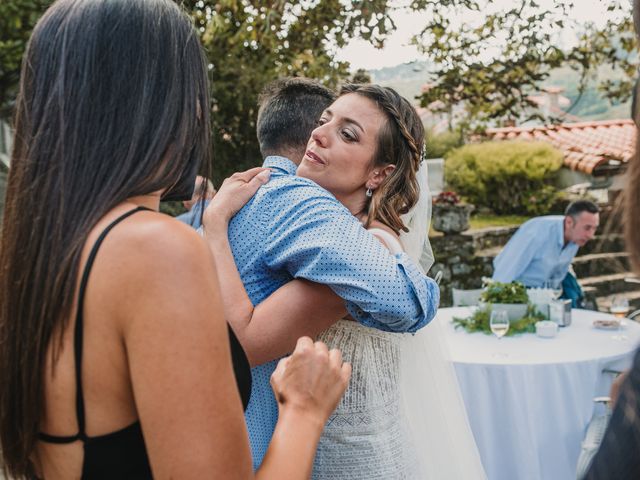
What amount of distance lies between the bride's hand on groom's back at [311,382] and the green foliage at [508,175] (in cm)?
1222

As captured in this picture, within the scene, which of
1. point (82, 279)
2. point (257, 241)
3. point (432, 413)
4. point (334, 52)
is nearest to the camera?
point (82, 279)

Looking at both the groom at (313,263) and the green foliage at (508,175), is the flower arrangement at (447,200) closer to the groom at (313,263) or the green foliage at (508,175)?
the green foliage at (508,175)

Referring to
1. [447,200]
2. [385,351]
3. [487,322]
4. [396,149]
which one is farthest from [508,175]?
[385,351]

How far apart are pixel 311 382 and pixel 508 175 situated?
12522mm

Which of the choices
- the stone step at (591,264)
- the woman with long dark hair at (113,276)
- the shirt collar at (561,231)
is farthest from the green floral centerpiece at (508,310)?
the stone step at (591,264)

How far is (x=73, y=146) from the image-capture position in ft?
3.41

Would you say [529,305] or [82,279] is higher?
[82,279]

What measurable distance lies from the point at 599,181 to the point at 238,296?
45.2ft

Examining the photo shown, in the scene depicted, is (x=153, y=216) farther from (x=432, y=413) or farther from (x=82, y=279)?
(x=432, y=413)

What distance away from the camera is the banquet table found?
3730mm

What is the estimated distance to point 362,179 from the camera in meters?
2.07

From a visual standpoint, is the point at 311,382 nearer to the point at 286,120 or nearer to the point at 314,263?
the point at 314,263

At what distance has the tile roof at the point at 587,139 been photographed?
1350 centimetres

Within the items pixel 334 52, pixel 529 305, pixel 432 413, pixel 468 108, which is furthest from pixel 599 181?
pixel 432 413
